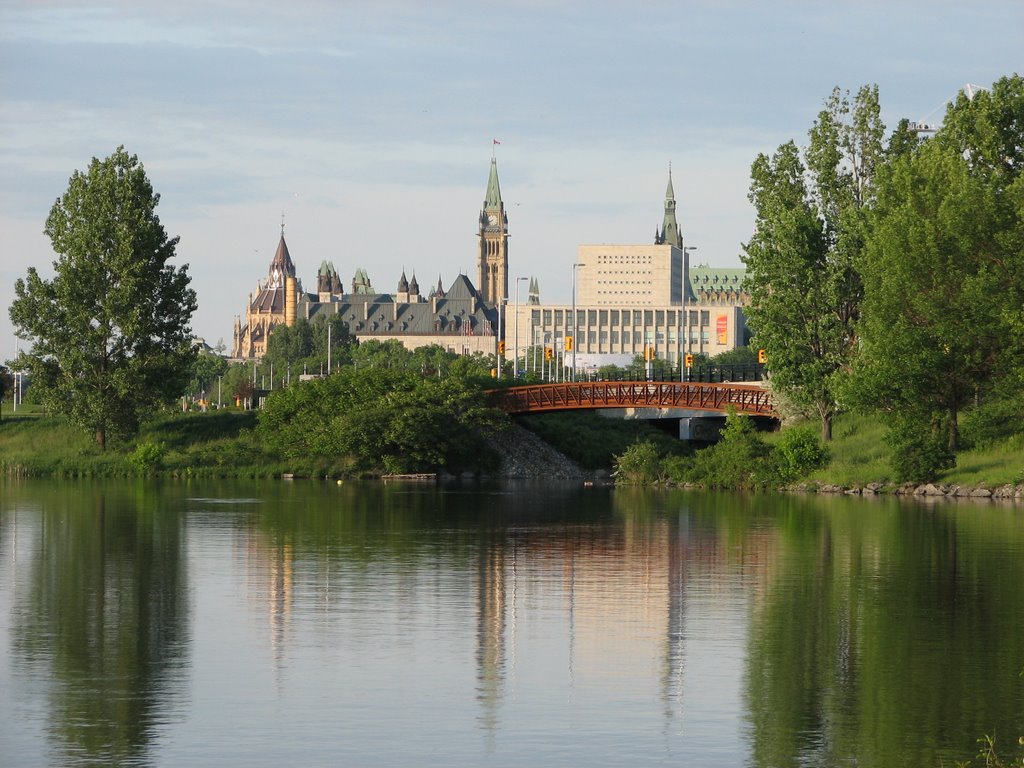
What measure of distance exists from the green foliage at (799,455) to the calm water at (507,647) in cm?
3209

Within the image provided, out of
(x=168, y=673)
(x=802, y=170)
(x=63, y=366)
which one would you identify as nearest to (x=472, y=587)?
(x=168, y=673)

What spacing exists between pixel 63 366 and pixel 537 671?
243 feet

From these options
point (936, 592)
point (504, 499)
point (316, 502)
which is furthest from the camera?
point (504, 499)

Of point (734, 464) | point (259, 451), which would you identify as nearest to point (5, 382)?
point (259, 451)

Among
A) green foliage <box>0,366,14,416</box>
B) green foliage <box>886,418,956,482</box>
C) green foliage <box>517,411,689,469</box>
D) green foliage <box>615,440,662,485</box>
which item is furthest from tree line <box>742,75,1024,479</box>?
green foliage <box>0,366,14,416</box>

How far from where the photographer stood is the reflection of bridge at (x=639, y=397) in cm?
9781

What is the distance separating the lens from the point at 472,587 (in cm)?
3559

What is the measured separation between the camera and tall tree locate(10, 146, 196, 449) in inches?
3730

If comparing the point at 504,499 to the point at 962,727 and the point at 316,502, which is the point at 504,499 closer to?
the point at 316,502

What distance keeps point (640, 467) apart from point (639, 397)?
13.1 m

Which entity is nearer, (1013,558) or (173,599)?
(173,599)

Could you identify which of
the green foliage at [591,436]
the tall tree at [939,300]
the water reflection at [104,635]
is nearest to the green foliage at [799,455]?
the tall tree at [939,300]

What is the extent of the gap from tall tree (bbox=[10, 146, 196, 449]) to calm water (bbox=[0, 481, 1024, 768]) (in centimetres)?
4498

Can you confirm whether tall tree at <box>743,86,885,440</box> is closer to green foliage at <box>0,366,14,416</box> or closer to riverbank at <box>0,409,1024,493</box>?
riverbank at <box>0,409,1024,493</box>
